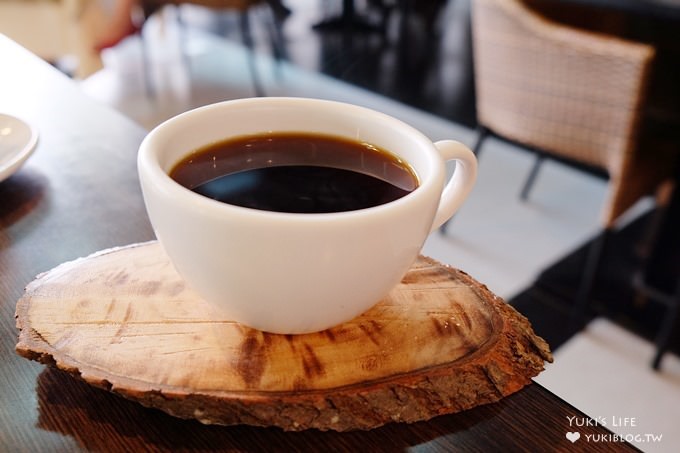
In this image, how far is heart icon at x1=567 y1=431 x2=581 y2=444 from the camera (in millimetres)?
349

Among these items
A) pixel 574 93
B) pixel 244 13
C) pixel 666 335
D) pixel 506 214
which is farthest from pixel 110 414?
pixel 244 13

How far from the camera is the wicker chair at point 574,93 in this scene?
113cm

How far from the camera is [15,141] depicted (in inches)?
22.7

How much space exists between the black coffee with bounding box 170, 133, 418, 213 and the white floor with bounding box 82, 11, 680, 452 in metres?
0.18

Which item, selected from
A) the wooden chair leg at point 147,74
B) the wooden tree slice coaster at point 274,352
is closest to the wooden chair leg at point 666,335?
the wooden tree slice coaster at point 274,352

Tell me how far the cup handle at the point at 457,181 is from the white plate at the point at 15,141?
0.36 meters

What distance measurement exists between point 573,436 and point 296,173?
22cm

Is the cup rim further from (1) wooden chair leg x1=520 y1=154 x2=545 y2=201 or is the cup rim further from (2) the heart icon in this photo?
(1) wooden chair leg x1=520 y1=154 x2=545 y2=201

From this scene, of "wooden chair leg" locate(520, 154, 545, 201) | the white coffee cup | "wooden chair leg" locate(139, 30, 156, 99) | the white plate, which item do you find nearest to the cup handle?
the white coffee cup

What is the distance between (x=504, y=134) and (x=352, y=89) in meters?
1.12

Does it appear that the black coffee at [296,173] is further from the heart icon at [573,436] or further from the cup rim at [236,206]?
the heart icon at [573,436]

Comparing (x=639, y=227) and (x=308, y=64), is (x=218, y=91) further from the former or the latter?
(x=639, y=227)

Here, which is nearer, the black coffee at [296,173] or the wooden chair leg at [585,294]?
the black coffee at [296,173]

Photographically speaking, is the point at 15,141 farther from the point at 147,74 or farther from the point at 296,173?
the point at 147,74
